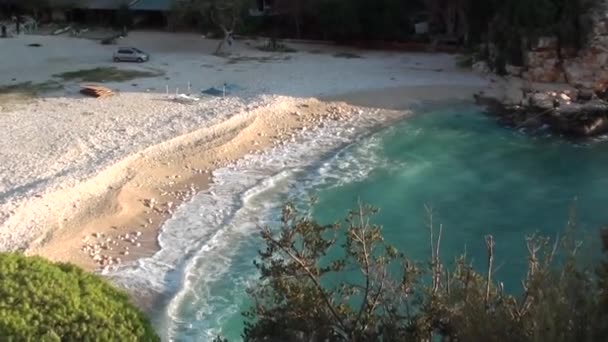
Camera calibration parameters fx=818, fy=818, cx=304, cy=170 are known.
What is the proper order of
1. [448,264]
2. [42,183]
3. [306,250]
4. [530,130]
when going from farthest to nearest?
1. [530,130]
2. [42,183]
3. [448,264]
4. [306,250]

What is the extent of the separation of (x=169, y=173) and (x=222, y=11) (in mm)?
23004

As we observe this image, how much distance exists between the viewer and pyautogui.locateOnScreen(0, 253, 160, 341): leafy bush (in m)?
12.3

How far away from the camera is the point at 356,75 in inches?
1769

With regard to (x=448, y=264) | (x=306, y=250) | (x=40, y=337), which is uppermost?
(x=306, y=250)

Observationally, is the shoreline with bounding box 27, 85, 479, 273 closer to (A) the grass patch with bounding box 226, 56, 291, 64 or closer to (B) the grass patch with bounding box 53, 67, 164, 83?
(A) the grass patch with bounding box 226, 56, 291, 64

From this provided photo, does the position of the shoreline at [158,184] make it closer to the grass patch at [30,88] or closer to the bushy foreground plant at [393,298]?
the grass patch at [30,88]

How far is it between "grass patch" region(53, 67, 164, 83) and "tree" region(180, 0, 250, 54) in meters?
7.16

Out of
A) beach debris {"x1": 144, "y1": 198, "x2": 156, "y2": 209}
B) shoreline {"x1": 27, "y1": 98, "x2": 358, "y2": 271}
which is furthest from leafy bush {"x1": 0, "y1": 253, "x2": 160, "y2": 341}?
beach debris {"x1": 144, "y1": 198, "x2": 156, "y2": 209}

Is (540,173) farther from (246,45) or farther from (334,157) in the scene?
(246,45)

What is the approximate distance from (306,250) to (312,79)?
32.7m

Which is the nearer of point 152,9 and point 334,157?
point 334,157

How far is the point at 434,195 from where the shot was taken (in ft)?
93.3

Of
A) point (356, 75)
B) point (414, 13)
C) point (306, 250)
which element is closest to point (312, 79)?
point (356, 75)

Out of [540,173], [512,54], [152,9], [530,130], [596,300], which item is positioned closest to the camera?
[596,300]
